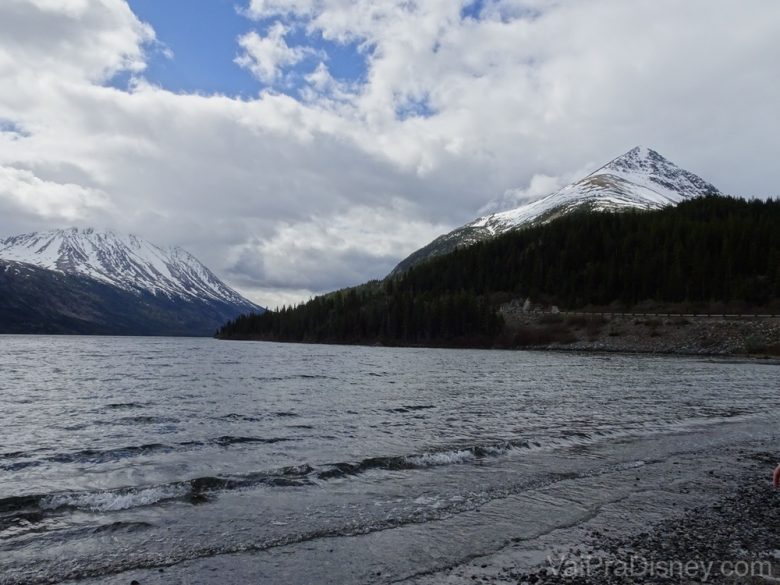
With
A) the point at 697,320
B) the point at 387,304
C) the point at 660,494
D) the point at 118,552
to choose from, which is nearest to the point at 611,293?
the point at 697,320

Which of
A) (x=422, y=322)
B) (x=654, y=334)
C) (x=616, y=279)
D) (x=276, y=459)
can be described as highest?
(x=616, y=279)

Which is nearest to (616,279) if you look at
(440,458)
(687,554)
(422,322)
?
(422,322)

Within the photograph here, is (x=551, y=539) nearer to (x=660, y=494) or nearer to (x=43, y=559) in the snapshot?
(x=660, y=494)

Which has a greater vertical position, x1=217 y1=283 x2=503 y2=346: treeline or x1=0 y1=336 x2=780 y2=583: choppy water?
x1=217 y1=283 x2=503 y2=346: treeline

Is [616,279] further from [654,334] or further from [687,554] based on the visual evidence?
[687,554]

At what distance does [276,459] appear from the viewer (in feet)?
63.5

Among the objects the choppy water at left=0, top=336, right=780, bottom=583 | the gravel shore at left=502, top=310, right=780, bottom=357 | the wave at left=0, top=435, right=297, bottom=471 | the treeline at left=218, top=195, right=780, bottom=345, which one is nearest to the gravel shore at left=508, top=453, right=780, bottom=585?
the choppy water at left=0, top=336, right=780, bottom=583

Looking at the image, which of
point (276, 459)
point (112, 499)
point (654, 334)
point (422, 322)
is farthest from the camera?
point (422, 322)

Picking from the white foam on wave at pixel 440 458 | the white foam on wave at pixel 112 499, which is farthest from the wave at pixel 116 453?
the white foam on wave at pixel 440 458

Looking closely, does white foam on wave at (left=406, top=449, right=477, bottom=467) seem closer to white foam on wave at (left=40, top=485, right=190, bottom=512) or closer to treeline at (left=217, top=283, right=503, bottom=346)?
white foam on wave at (left=40, top=485, right=190, bottom=512)

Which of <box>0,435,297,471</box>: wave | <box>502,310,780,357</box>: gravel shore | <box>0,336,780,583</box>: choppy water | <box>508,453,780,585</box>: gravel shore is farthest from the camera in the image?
<box>502,310,780,357</box>: gravel shore

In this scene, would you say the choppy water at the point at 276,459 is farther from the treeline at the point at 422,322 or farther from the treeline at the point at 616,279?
the treeline at the point at 616,279

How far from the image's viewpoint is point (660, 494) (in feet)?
52.8

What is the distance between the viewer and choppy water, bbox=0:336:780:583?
1195 centimetres
